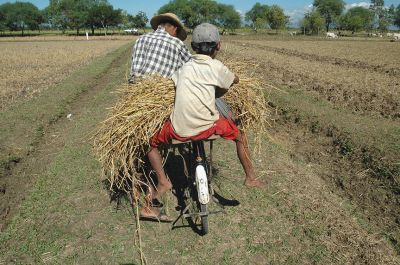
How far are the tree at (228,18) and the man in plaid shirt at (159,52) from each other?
111 m

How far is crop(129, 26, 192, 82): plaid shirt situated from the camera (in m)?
4.35

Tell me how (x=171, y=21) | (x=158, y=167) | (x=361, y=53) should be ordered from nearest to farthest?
(x=158, y=167) < (x=171, y=21) < (x=361, y=53)

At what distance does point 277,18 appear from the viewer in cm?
9969

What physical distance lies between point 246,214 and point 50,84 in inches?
473

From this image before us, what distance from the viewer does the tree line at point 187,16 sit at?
3659 inches

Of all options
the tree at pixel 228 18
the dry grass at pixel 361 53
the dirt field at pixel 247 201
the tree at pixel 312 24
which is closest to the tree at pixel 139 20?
the tree at pixel 228 18

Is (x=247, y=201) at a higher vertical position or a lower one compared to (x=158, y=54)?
lower

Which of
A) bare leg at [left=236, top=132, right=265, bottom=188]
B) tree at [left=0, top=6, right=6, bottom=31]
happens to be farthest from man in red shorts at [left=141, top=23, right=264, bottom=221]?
tree at [left=0, top=6, right=6, bottom=31]

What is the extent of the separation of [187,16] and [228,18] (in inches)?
504

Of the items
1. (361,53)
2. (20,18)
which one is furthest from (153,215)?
(20,18)

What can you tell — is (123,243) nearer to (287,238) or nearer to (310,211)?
(287,238)

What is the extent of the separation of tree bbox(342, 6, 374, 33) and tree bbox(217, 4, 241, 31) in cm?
3192

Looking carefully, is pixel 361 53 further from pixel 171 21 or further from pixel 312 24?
pixel 312 24

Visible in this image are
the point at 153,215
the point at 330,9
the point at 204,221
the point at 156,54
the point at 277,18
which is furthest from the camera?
the point at 330,9
